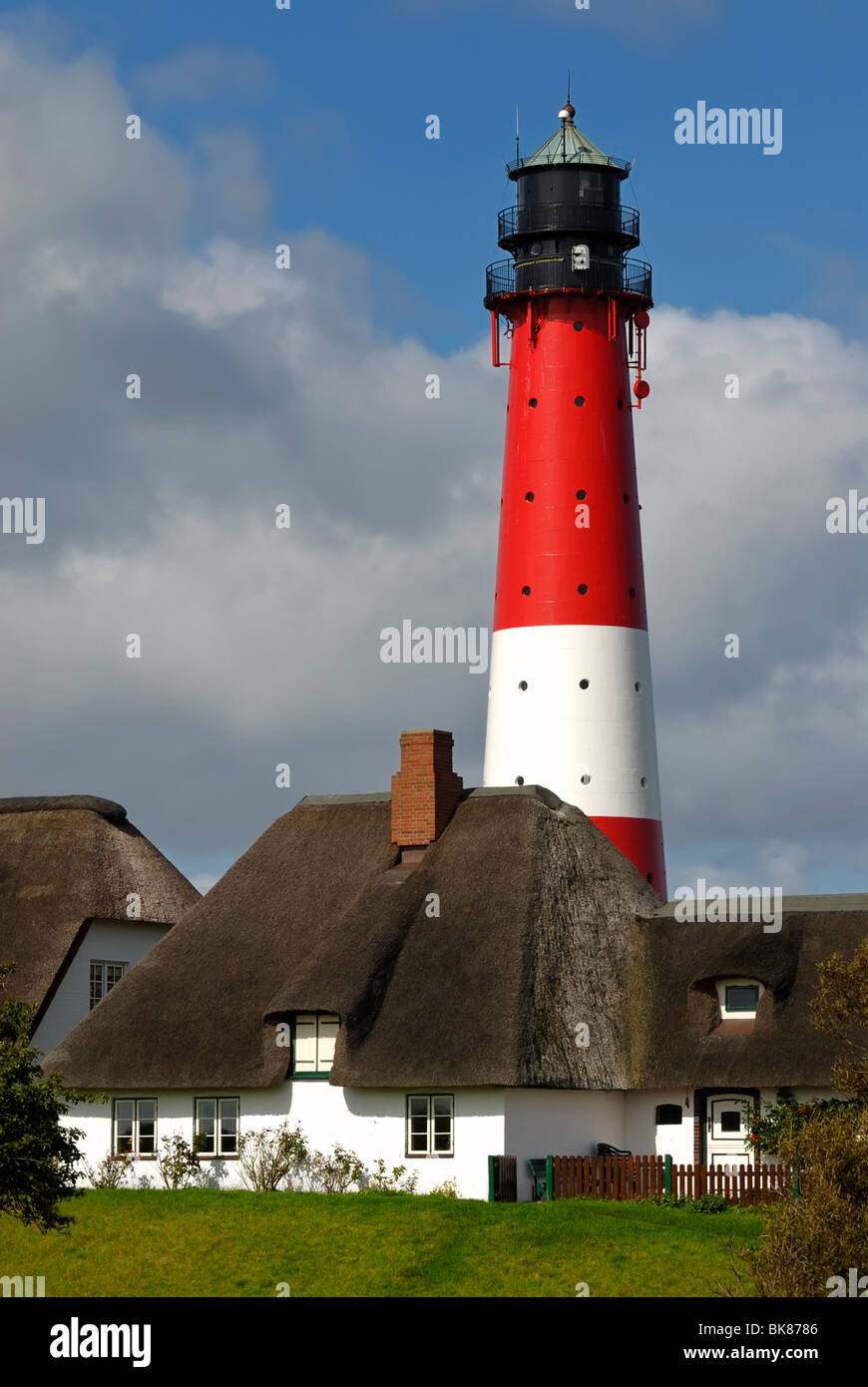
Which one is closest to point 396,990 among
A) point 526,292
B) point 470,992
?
point 470,992

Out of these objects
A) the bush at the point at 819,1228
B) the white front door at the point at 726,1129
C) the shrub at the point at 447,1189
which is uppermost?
the white front door at the point at 726,1129

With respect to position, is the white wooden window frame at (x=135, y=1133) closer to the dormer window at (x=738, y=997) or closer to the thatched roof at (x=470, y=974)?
the thatched roof at (x=470, y=974)

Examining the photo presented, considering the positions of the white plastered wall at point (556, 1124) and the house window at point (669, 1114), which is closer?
the white plastered wall at point (556, 1124)

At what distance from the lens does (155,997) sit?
135ft

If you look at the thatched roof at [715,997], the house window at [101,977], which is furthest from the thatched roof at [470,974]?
the house window at [101,977]

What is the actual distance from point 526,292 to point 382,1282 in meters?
25.0

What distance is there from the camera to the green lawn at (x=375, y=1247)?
1187 inches

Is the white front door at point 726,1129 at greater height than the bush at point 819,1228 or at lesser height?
greater

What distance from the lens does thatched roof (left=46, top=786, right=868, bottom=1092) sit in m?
38.0

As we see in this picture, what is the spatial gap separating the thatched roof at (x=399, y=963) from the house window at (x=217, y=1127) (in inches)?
30.0

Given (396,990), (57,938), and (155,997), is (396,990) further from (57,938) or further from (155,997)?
(57,938)

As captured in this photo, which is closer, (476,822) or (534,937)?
(534,937)
